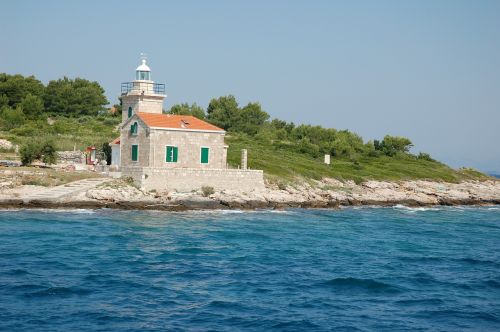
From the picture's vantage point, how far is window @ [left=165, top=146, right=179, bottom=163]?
47750 millimetres

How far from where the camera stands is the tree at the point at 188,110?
294 feet

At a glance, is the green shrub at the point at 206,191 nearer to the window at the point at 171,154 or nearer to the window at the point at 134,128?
the window at the point at 171,154

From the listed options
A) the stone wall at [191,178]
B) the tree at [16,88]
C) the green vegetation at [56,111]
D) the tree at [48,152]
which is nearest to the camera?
the stone wall at [191,178]

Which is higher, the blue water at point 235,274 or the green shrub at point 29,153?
the green shrub at point 29,153

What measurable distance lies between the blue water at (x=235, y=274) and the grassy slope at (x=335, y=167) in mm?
16858

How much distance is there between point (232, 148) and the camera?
69.9 meters

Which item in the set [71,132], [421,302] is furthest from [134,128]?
[421,302]

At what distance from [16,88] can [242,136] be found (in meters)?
28.9

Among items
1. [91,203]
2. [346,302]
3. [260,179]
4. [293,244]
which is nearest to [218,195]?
[260,179]

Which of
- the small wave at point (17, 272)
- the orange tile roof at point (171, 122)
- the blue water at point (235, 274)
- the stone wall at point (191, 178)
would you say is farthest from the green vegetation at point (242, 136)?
the small wave at point (17, 272)

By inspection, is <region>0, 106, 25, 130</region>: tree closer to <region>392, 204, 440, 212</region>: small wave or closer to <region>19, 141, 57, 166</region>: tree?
<region>19, 141, 57, 166</region>: tree

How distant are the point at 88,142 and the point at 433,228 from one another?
34.1 m

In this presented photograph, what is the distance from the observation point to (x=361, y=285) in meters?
24.8

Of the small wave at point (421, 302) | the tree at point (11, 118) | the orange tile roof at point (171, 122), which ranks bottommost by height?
the small wave at point (421, 302)
